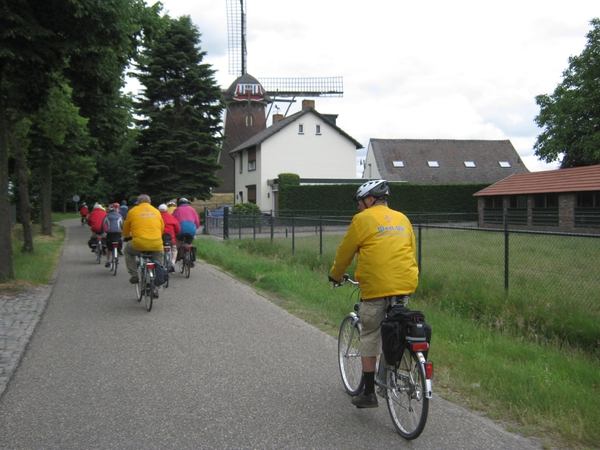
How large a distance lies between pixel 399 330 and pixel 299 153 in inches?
1839

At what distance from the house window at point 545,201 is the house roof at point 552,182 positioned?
473 mm

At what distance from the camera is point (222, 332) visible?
8422 millimetres

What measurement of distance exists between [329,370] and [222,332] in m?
2.35

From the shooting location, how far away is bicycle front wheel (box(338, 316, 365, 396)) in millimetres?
5480

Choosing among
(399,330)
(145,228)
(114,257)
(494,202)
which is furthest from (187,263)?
(494,202)

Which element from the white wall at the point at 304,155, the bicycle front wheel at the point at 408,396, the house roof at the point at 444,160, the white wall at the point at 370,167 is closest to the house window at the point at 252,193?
the white wall at the point at 304,155

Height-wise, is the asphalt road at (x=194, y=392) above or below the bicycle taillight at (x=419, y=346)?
below

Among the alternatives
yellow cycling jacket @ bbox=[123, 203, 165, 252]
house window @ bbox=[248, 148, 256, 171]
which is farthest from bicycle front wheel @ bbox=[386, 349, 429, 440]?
house window @ bbox=[248, 148, 256, 171]

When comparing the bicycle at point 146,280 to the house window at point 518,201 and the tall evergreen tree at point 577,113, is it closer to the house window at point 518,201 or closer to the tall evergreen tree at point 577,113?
the house window at point 518,201

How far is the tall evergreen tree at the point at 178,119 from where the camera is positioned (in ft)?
141

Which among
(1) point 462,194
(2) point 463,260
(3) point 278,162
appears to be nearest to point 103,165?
(3) point 278,162

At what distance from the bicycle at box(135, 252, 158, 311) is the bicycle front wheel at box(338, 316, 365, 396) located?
16.7 feet

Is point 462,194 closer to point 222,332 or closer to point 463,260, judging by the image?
point 463,260

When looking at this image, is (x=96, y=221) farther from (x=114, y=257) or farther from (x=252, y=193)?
(x=252, y=193)
